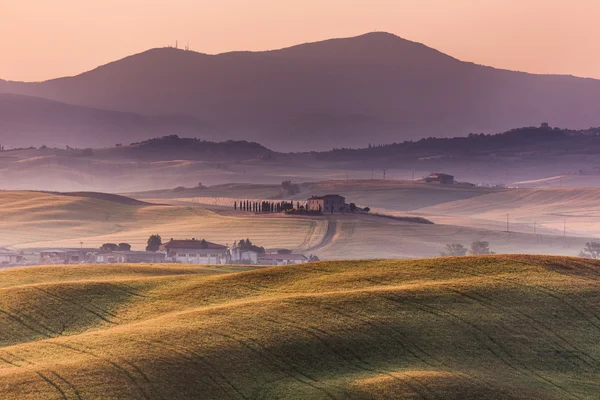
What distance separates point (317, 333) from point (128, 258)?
142169mm

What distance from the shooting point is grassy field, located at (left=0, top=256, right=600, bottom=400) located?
157ft

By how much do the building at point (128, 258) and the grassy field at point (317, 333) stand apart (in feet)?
389

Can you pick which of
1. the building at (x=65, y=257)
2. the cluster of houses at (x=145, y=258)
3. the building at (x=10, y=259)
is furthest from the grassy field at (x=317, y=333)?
the cluster of houses at (x=145, y=258)

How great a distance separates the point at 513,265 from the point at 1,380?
116 ft

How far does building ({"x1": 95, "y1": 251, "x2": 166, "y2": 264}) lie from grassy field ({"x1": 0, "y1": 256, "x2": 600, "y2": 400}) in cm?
11868

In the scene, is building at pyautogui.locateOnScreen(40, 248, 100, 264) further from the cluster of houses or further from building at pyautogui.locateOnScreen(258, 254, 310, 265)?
building at pyautogui.locateOnScreen(258, 254, 310, 265)

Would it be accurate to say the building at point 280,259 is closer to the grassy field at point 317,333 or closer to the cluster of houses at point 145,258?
the cluster of houses at point 145,258

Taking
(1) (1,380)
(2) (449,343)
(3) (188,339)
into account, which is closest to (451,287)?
A: (2) (449,343)

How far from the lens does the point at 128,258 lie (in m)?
194

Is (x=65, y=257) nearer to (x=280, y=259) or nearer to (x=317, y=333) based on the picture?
(x=280, y=259)

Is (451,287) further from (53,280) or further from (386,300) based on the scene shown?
(53,280)

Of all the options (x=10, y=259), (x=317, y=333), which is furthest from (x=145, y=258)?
(x=317, y=333)

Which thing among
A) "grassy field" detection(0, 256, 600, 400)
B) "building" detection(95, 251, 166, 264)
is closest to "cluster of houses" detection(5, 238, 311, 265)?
"building" detection(95, 251, 166, 264)

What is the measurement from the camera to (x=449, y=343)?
181 feet
